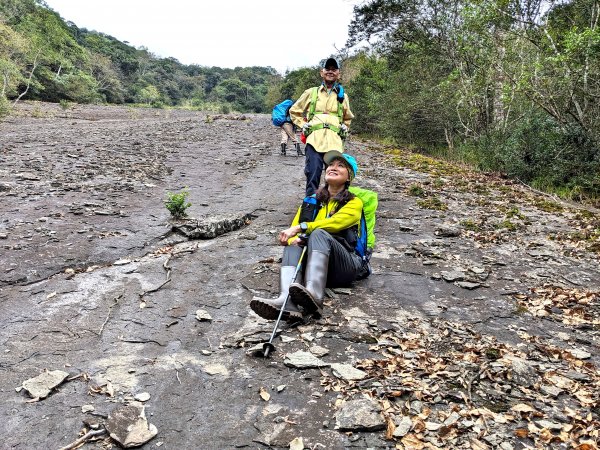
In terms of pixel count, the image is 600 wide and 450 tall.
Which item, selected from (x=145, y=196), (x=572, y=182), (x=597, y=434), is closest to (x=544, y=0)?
(x=572, y=182)

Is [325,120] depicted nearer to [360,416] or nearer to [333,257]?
[333,257]

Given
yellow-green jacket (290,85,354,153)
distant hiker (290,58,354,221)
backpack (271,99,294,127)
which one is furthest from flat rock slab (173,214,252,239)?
yellow-green jacket (290,85,354,153)

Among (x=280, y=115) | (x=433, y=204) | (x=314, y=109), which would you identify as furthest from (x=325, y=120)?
(x=433, y=204)

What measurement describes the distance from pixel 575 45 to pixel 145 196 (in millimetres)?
9093

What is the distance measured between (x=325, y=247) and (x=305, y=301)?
66cm

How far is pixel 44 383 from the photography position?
3.06 m

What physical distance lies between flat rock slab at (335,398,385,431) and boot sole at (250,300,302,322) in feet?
3.76

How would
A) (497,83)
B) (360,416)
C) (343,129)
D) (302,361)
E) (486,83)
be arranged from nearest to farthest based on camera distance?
(360,416) → (302,361) → (343,129) → (497,83) → (486,83)

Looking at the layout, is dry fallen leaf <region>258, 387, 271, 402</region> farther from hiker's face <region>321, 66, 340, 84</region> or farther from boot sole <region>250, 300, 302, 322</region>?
hiker's face <region>321, 66, 340, 84</region>

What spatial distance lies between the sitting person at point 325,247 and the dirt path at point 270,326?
24 cm

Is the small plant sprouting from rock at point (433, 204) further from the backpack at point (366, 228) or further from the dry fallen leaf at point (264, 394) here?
the dry fallen leaf at point (264, 394)

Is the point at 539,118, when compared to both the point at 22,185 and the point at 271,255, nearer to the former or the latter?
the point at 271,255

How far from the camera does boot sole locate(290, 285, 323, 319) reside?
383 cm

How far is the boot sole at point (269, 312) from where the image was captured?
379 centimetres
